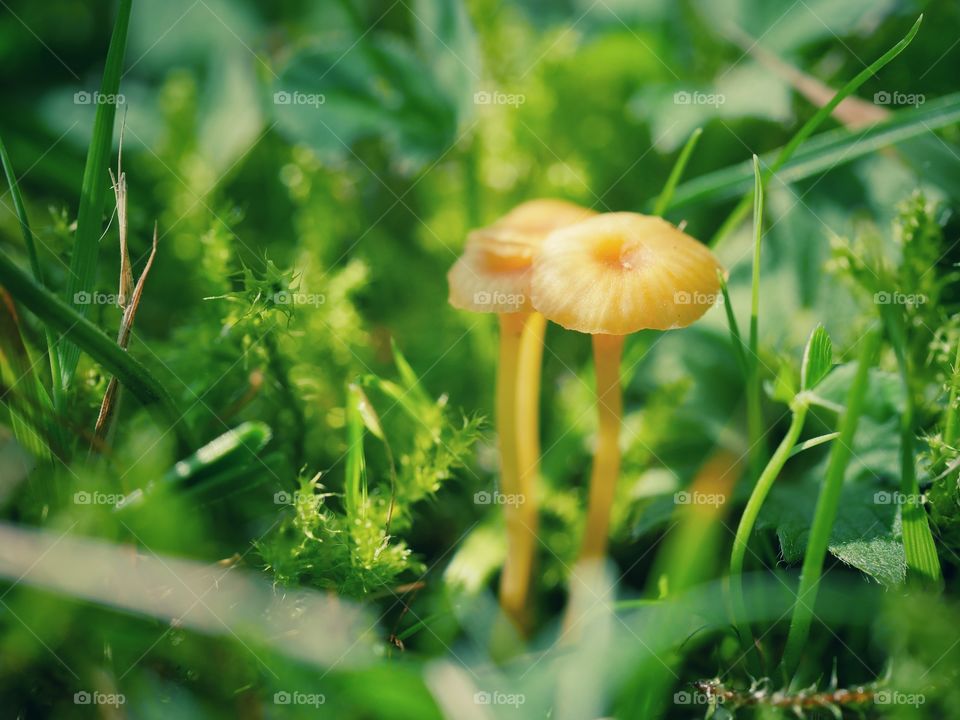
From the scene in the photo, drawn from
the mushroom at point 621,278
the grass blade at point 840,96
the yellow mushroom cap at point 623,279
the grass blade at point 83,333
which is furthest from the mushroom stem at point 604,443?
the grass blade at point 83,333

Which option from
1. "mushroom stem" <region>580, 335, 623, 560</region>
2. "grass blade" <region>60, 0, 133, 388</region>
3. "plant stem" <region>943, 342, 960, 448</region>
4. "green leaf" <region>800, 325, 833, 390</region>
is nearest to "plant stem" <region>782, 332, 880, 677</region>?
"green leaf" <region>800, 325, 833, 390</region>

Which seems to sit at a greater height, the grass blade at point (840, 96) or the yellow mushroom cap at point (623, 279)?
the grass blade at point (840, 96)

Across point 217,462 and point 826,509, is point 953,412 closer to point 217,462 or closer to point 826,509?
point 826,509

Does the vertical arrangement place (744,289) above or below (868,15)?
below

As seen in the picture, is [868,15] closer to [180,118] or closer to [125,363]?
[125,363]

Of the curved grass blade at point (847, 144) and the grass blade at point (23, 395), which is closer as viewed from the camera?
the grass blade at point (23, 395)

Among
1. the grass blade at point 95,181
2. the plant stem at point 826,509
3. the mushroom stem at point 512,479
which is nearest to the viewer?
the plant stem at point 826,509

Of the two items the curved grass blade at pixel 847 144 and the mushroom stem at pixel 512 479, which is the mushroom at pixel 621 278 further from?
the curved grass blade at pixel 847 144

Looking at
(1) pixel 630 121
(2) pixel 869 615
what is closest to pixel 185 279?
(1) pixel 630 121
